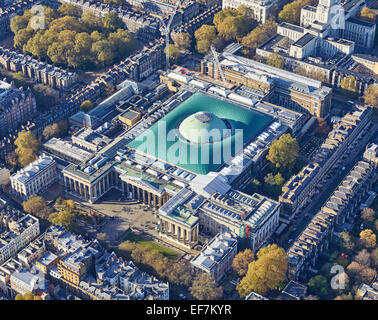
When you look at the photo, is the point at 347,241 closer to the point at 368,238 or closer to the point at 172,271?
the point at 368,238

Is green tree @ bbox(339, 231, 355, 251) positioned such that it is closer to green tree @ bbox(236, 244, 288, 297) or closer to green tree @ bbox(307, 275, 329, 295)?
green tree @ bbox(307, 275, 329, 295)

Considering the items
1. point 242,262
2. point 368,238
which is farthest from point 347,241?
point 242,262

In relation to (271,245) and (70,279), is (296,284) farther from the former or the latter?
(70,279)

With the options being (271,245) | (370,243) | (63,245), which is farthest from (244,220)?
(63,245)

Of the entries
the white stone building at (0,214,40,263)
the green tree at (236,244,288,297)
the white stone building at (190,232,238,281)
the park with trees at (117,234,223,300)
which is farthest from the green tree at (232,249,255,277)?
the white stone building at (0,214,40,263)

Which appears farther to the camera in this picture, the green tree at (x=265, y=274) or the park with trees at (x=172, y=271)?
the green tree at (x=265, y=274)

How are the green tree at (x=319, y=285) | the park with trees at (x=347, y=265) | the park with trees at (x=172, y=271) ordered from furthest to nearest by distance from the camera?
the park with trees at (x=347, y=265), the green tree at (x=319, y=285), the park with trees at (x=172, y=271)

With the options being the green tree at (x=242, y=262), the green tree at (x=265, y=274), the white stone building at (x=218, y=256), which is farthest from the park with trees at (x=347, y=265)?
the white stone building at (x=218, y=256)

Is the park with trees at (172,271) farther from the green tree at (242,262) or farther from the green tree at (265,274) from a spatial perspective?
the green tree at (242,262)
